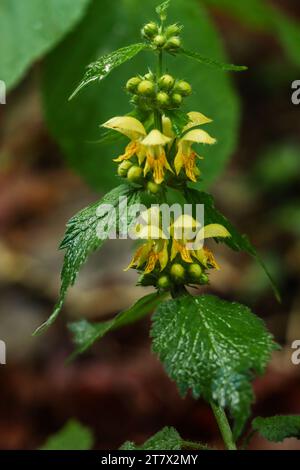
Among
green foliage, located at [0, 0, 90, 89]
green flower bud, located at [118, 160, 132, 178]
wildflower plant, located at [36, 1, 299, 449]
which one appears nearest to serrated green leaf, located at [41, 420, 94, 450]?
wildflower plant, located at [36, 1, 299, 449]

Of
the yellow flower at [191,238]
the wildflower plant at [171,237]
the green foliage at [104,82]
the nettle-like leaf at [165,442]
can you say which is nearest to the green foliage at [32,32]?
the green foliage at [104,82]

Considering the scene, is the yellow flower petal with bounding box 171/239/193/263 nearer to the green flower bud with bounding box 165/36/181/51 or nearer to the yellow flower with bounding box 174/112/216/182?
the yellow flower with bounding box 174/112/216/182

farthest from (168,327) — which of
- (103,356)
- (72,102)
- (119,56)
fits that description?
(103,356)

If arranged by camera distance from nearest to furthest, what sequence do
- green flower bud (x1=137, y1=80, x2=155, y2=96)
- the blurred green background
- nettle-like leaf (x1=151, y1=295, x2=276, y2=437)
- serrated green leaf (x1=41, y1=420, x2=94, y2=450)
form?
nettle-like leaf (x1=151, y1=295, x2=276, y2=437)
green flower bud (x1=137, y1=80, x2=155, y2=96)
serrated green leaf (x1=41, y1=420, x2=94, y2=450)
the blurred green background

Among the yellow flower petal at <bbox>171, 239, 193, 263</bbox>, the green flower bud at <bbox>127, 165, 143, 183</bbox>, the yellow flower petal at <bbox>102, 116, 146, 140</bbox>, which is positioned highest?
the yellow flower petal at <bbox>102, 116, 146, 140</bbox>

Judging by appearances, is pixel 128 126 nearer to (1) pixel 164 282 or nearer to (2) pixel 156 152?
(2) pixel 156 152

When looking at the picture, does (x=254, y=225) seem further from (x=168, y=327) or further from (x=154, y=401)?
(x=168, y=327)

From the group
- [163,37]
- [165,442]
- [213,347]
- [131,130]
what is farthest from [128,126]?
[165,442]
